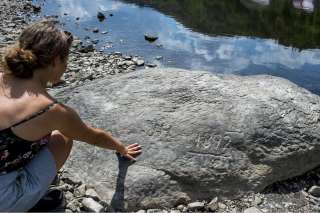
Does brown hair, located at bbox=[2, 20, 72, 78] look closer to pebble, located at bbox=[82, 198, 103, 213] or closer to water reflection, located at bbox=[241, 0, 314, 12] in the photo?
pebble, located at bbox=[82, 198, 103, 213]

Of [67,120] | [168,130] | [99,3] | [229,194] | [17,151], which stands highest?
[67,120]

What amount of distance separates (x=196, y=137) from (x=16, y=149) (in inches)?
84.7

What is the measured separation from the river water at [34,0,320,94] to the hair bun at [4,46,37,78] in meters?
10.2

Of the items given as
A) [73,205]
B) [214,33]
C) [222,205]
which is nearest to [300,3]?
[214,33]

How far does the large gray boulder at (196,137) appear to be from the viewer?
17.6ft

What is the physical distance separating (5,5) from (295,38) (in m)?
13.1

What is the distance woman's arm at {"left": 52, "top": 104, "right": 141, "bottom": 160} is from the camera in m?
4.09

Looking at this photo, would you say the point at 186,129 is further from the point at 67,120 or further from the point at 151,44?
the point at 151,44

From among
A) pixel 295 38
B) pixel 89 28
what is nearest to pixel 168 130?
pixel 89 28

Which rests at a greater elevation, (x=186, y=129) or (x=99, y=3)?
(x=186, y=129)

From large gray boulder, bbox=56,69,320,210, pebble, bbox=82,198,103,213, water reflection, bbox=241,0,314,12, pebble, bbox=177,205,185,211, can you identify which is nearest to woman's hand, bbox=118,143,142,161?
large gray boulder, bbox=56,69,320,210

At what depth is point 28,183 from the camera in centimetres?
436

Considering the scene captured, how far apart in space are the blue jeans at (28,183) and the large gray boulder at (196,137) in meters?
0.93

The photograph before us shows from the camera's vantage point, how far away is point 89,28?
19609 millimetres
